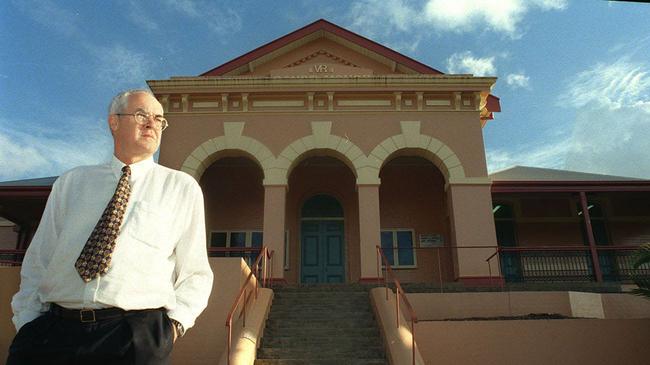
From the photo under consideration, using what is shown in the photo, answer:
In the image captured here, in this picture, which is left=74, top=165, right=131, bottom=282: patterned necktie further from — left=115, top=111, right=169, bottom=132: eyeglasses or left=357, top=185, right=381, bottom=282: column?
left=357, top=185, right=381, bottom=282: column

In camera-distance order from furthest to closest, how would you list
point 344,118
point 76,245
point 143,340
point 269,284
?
point 344,118
point 269,284
point 76,245
point 143,340

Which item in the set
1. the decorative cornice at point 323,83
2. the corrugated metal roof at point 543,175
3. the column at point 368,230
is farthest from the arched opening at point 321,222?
the corrugated metal roof at point 543,175

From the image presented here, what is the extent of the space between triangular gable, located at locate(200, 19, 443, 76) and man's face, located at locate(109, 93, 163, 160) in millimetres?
12868

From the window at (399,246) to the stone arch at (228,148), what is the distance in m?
4.27

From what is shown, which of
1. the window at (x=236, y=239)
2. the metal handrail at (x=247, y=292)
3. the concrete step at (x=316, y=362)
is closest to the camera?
the metal handrail at (x=247, y=292)

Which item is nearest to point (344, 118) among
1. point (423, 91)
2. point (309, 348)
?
point (423, 91)

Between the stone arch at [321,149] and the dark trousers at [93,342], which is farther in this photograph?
the stone arch at [321,149]

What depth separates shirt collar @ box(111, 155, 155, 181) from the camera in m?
3.20

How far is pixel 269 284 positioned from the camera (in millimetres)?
12320

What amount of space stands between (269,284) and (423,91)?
656 cm

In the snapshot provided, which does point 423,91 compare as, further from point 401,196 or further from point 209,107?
point 209,107

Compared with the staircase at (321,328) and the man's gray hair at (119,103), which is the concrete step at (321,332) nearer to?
the staircase at (321,328)

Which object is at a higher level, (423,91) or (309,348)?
(423,91)

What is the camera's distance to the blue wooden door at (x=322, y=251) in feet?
51.3
